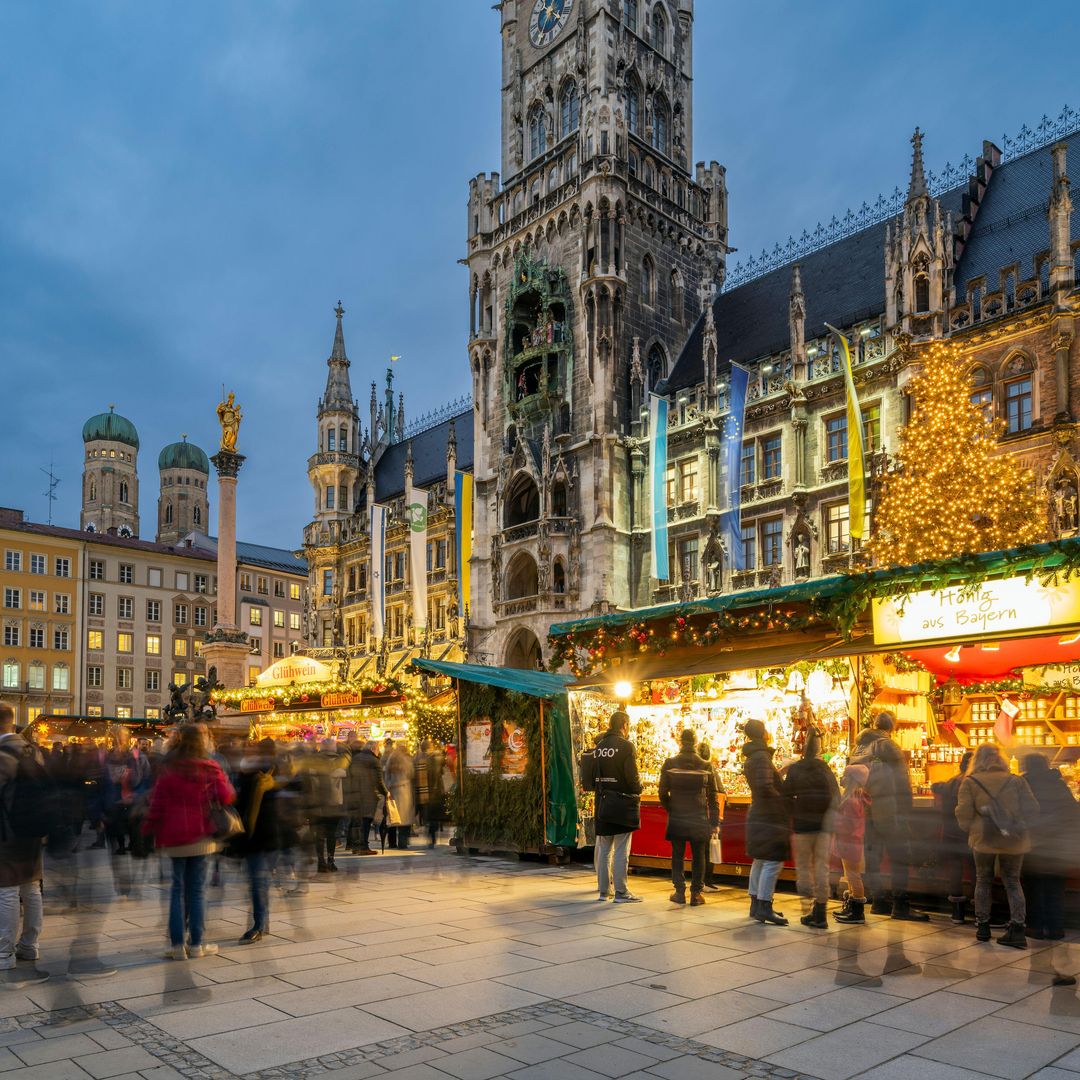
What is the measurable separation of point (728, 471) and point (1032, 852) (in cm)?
2455

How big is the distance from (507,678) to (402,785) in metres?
3.44

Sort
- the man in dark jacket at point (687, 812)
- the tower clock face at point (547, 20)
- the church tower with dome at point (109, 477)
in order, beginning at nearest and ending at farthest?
1. the man in dark jacket at point (687, 812)
2. the tower clock face at point (547, 20)
3. the church tower with dome at point (109, 477)

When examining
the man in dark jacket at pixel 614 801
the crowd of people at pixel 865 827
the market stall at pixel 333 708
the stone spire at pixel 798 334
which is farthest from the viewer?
the stone spire at pixel 798 334

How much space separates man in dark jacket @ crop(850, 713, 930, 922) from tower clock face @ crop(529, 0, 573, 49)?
41.8 metres

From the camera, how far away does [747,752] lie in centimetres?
1080

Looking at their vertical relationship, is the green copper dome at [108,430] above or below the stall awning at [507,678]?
above

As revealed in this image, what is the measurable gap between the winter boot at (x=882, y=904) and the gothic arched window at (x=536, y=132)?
39476 mm

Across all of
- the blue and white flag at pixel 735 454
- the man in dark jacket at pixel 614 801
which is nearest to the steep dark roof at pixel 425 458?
the blue and white flag at pixel 735 454

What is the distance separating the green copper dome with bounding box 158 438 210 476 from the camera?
123 metres

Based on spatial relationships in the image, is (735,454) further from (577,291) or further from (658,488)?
→ (577,291)

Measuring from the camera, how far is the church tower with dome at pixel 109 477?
11675cm

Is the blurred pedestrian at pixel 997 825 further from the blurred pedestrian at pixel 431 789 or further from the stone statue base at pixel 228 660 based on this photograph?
the stone statue base at pixel 228 660

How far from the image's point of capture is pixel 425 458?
Answer: 5894 centimetres

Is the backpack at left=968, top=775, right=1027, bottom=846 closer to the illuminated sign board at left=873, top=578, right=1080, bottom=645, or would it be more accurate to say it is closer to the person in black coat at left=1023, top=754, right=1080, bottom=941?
the person in black coat at left=1023, top=754, right=1080, bottom=941
